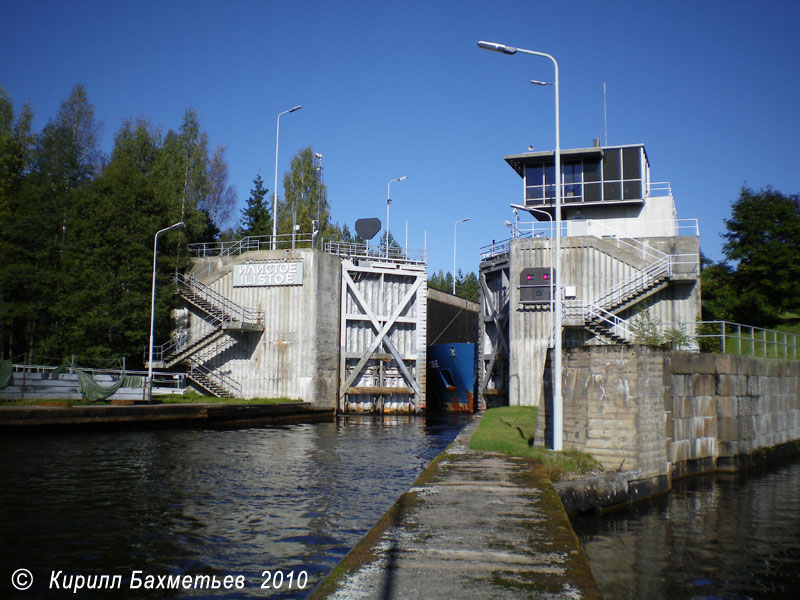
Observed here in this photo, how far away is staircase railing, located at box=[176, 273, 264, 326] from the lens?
117ft

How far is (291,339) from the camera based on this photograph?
35.1m

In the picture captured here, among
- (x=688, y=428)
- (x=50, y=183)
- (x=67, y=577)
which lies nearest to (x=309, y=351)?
(x=50, y=183)

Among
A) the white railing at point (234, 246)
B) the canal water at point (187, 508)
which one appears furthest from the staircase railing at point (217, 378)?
the canal water at point (187, 508)

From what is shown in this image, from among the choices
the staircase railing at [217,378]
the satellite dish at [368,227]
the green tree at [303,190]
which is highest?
the green tree at [303,190]

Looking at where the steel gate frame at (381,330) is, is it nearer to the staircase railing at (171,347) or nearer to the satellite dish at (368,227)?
the satellite dish at (368,227)

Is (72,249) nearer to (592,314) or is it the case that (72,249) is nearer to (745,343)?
(592,314)

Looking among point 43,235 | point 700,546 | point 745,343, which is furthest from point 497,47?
point 43,235

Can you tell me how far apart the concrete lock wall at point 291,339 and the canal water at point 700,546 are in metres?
21.9

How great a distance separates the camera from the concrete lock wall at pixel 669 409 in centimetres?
1377

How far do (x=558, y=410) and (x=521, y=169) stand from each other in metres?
22.6

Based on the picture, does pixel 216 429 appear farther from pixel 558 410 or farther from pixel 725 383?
pixel 725 383

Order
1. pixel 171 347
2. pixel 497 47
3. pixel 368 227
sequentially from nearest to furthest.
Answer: pixel 497 47 < pixel 171 347 < pixel 368 227

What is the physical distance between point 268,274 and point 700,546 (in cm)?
2849

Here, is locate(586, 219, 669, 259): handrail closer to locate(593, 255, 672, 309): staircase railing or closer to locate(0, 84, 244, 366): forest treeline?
locate(593, 255, 672, 309): staircase railing
